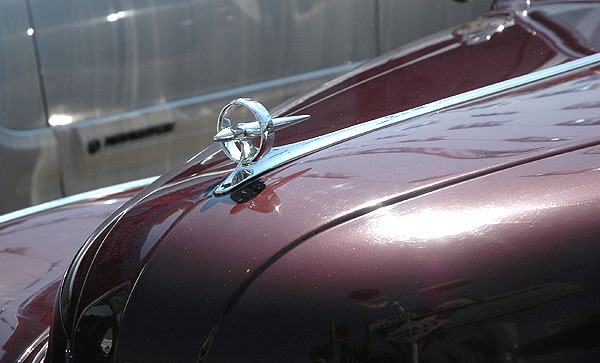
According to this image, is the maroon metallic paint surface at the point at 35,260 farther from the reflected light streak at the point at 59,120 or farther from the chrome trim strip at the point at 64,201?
the reflected light streak at the point at 59,120

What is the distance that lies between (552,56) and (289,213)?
2.61 ft

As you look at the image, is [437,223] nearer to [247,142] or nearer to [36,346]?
[247,142]

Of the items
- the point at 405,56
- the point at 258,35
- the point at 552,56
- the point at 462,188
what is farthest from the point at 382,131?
the point at 258,35

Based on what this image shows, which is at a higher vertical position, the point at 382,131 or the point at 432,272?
the point at 382,131

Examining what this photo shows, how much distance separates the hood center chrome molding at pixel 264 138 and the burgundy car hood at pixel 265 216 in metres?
0.03

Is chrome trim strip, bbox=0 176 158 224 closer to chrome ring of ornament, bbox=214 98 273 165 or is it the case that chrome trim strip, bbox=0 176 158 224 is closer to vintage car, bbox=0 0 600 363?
vintage car, bbox=0 0 600 363

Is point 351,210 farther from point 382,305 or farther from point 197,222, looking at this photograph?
point 197,222

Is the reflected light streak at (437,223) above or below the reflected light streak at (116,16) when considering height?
below

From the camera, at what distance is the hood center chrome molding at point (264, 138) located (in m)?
1.40

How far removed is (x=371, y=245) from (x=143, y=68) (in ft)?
9.04

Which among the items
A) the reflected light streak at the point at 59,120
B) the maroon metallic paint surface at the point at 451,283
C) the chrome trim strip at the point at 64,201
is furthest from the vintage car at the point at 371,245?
the reflected light streak at the point at 59,120

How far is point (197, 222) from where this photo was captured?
4.27 ft

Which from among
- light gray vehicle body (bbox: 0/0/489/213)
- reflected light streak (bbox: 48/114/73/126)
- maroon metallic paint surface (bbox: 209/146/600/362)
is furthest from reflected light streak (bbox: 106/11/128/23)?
maroon metallic paint surface (bbox: 209/146/600/362)

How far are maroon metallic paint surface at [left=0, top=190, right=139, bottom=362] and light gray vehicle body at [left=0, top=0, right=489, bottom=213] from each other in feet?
5.33
